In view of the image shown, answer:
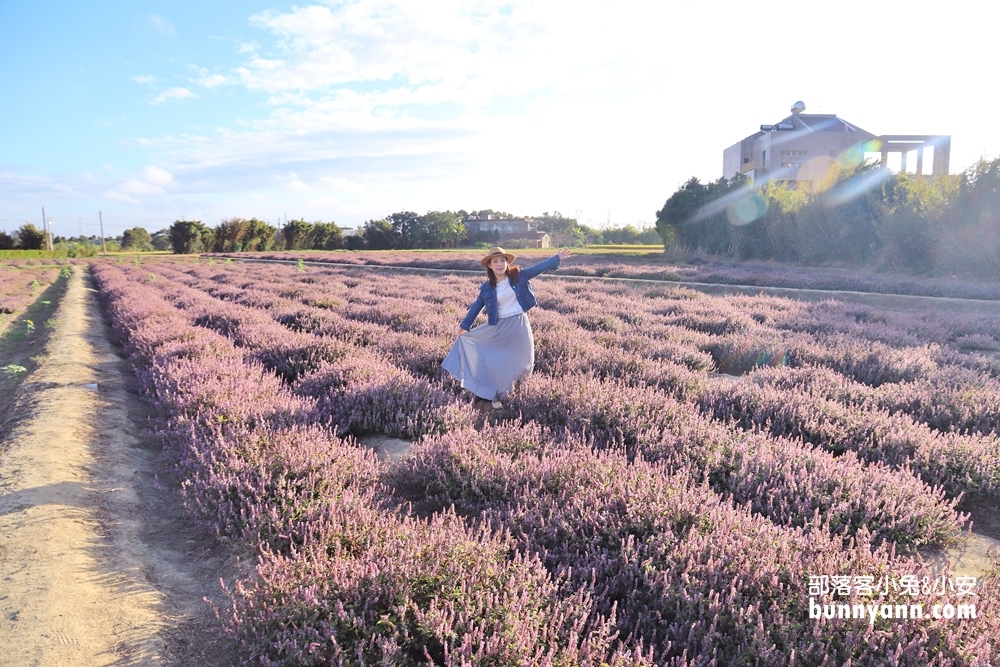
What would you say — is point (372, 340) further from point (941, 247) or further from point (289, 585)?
point (941, 247)

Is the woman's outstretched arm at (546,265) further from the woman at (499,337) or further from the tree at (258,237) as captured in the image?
the tree at (258,237)

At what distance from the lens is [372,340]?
830cm

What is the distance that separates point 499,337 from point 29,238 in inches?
2937

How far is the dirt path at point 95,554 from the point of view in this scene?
2393 millimetres

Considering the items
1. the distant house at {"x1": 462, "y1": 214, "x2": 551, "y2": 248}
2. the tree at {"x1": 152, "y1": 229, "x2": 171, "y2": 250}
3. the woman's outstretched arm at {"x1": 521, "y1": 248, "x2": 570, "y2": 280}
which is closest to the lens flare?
the woman's outstretched arm at {"x1": 521, "y1": 248, "x2": 570, "y2": 280}

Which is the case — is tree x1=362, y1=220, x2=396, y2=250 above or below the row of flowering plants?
above

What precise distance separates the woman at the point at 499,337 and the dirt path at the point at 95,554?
280 cm

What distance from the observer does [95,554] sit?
122 inches

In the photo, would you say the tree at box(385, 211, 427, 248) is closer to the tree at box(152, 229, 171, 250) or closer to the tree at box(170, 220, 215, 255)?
the tree at box(170, 220, 215, 255)

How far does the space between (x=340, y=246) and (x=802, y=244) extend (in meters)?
61.7

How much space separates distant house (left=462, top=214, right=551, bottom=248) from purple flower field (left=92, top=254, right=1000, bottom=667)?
74140mm

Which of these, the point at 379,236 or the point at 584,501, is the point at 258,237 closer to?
the point at 379,236

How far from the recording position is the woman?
5.93 m

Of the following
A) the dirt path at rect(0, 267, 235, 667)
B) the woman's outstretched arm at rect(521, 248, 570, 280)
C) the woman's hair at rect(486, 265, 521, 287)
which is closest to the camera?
the dirt path at rect(0, 267, 235, 667)
